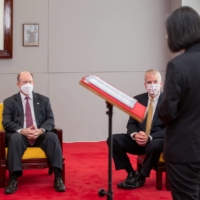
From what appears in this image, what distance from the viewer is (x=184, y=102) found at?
6.73 feet

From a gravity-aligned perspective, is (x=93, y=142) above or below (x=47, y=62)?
below

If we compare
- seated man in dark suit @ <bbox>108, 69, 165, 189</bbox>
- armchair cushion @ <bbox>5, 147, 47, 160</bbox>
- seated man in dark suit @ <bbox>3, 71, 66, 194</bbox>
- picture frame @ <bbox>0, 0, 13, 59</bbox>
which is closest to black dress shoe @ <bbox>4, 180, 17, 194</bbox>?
seated man in dark suit @ <bbox>3, 71, 66, 194</bbox>

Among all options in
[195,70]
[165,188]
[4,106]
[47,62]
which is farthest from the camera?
[47,62]

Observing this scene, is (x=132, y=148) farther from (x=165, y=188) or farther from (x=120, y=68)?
(x=120, y=68)

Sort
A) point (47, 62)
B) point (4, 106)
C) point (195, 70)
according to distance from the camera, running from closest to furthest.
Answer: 1. point (195, 70)
2. point (4, 106)
3. point (47, 62)

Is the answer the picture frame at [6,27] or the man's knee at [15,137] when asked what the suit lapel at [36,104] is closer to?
the man's knee at [15,137]

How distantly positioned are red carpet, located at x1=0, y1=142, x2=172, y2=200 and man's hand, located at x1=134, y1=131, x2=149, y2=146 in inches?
16.1

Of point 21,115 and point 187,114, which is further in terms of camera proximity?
point 21,115

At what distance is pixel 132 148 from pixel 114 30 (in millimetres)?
2847

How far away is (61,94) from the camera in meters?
6.30

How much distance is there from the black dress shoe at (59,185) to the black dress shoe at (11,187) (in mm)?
360

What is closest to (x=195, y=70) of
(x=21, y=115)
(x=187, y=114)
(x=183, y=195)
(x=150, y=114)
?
(x=187, y=114)

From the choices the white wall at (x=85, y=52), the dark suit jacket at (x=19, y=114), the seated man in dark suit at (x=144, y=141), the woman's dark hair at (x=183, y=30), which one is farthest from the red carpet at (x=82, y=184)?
the woman's dark hair at (x=183, y=30)

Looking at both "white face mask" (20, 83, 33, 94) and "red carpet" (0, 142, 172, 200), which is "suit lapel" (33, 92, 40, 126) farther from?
"red carpet" (0, 142, 172, 200)
